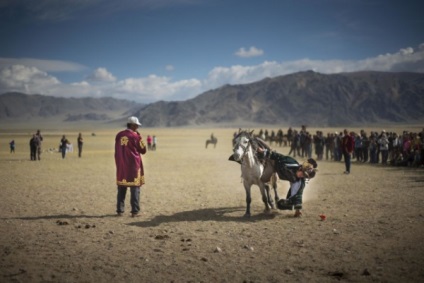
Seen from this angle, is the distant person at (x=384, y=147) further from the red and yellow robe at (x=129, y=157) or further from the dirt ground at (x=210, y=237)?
the red and yellow robe at (x=129, y=157)

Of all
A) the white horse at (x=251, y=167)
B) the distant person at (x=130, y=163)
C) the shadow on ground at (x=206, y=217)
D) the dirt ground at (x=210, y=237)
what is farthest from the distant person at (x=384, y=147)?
the distant person at (x=130, y=163)

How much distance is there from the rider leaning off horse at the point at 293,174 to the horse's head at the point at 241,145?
48 cm

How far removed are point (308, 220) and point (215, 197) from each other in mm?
4030

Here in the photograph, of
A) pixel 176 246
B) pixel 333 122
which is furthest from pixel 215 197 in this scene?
pixel 333 122

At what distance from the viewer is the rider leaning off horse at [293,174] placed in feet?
28.3

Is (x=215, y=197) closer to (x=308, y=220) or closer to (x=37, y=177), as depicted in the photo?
(x=308, y=220)

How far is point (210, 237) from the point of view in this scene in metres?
7.23

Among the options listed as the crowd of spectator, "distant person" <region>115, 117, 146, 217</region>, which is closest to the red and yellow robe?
"distant person" <region>115, 117, 146, 217</region>

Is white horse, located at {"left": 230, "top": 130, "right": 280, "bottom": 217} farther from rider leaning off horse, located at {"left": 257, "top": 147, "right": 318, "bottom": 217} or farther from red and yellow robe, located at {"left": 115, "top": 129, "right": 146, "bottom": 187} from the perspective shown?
red and yellow robe, located at {"left": 115, "top": 129, "right": 146, "bottom": 187}

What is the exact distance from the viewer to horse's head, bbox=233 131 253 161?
8.38 m

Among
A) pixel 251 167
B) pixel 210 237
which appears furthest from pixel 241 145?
pixel 210 237

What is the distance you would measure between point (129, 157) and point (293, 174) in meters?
4.45

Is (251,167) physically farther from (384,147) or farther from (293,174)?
(384,147)

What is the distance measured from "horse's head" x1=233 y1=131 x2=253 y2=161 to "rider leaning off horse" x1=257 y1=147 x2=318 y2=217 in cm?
48
